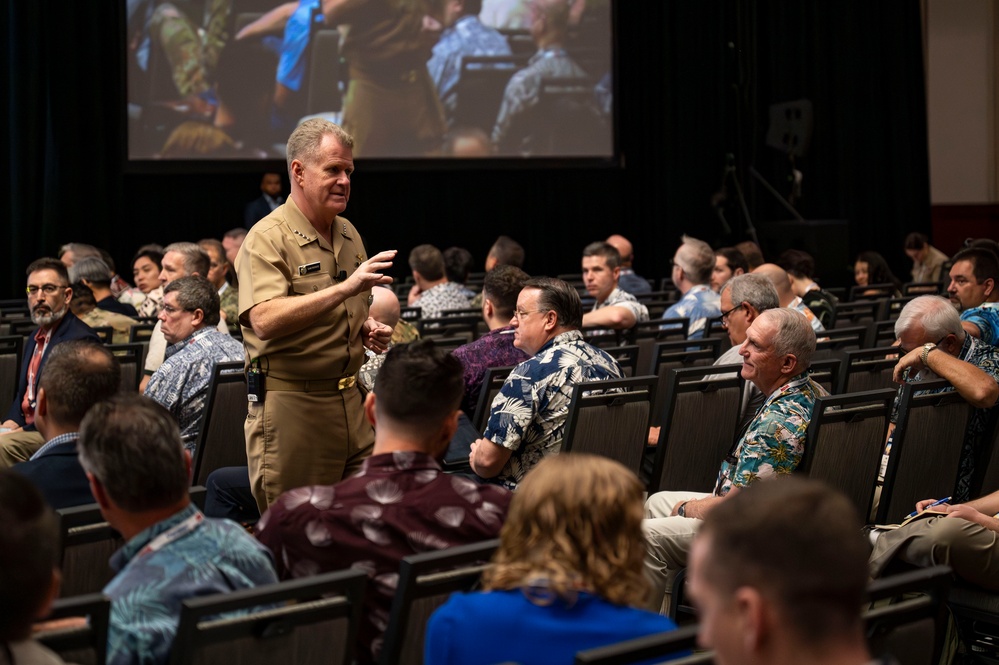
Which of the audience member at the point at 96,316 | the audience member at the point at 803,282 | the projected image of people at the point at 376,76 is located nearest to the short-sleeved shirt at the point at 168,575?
the audience member at the point at 96,316

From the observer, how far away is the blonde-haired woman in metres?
1.78

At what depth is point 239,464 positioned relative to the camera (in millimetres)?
4664

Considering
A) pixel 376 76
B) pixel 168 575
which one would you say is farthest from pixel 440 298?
pixel 168 575

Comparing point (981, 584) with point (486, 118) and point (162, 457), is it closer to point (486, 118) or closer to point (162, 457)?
point (162, 457)

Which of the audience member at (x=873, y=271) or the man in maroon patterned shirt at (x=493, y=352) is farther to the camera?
the audience member at (x=873, y=271)

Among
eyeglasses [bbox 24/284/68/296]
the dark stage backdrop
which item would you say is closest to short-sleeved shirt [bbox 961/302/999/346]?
eyeglasses [bbox 24/284/68/296]

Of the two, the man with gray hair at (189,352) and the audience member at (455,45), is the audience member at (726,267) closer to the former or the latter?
the man with gray hair at (189,352)

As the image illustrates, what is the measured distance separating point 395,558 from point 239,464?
8.39 ft

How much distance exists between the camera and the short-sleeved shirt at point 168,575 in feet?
6.24

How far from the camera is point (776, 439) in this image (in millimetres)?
3492

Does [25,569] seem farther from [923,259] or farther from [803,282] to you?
→ [923,259]

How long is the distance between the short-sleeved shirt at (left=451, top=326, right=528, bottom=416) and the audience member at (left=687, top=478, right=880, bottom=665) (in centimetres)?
323

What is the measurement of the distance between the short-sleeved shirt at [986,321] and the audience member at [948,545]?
1946 millimetres

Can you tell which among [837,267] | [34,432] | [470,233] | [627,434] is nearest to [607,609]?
[627,434]
